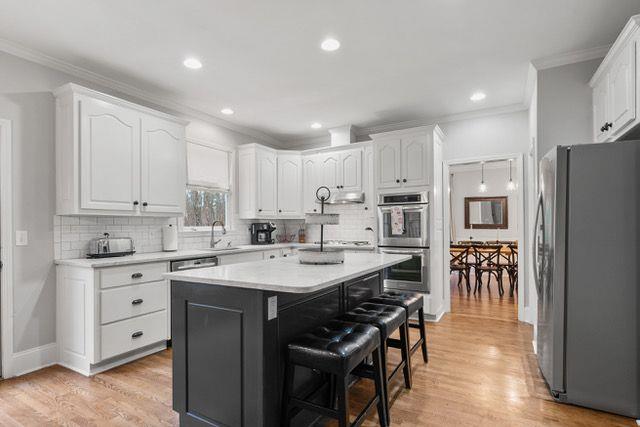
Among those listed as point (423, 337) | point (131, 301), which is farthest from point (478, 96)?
point (131, 301)

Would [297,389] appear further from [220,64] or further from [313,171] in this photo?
[313,171]

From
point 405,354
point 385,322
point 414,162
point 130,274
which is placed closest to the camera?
point 385,322

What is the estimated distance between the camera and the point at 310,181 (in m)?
5.73

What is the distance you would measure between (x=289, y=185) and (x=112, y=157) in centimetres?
281

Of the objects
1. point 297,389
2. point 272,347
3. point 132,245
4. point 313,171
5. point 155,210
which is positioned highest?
point 313,171

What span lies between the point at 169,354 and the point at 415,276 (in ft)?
9.48

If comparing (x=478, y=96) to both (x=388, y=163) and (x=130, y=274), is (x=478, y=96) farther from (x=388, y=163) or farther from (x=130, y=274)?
(x=130, y=274)

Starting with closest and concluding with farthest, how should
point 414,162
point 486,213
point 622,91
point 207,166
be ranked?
point 622,91
point 414,162
point 207,166
point 486,213

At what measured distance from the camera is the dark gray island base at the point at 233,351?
176cm

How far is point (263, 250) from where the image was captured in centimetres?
480

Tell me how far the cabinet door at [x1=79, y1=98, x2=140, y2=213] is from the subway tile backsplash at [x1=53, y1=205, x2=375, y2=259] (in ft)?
1.21

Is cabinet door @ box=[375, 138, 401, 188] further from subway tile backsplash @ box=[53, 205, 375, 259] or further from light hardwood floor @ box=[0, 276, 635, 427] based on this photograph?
light hardwood floor @ box=[0, 276, 635, 427]

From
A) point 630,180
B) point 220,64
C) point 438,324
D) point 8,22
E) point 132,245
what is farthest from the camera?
point 438,324

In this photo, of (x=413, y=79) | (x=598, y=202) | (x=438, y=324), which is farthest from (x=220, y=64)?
(x=438, y=324)
